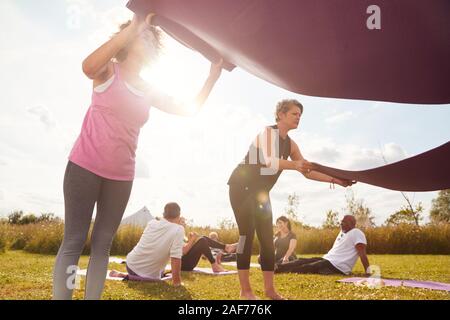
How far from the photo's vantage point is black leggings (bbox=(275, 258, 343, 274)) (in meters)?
6.47

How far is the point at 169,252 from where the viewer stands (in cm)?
494

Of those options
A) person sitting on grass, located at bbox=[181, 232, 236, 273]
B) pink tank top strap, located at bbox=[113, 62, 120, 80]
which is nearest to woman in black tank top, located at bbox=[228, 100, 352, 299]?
pink tank top strap, located at bbox=[113, 62, 120, 80]

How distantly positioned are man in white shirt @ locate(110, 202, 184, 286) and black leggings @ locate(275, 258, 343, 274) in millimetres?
2324

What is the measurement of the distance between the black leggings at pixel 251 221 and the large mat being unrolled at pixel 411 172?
2.98 ft

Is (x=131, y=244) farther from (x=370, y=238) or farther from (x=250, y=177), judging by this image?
(x=250, y=177)

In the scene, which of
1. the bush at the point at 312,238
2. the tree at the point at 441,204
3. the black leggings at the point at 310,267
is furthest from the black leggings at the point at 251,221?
the tree at the point at 441,204

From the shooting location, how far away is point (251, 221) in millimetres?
3674

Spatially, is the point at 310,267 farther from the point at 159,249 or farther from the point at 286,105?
the point at 286,105

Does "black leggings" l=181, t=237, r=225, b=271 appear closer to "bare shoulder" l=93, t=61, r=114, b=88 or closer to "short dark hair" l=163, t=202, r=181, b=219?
"short dark hair" l=163, t=202, r=181, b=219

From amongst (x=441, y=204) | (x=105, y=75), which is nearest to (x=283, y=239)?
(x=105, y=75)

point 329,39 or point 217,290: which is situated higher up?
point 329,39

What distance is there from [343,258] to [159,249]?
316 centimetres

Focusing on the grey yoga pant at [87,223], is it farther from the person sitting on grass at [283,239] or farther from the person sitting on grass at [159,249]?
the person sitting on grass at [283,239]

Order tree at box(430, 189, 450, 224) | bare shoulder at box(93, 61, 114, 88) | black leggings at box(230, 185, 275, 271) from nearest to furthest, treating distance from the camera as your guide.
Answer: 1. bare shoulder at box(93, 61, 114, 88)
2. black leggings at box(230, 185, 275, 271)
3. tree at box(430, 189, 450, 224)
